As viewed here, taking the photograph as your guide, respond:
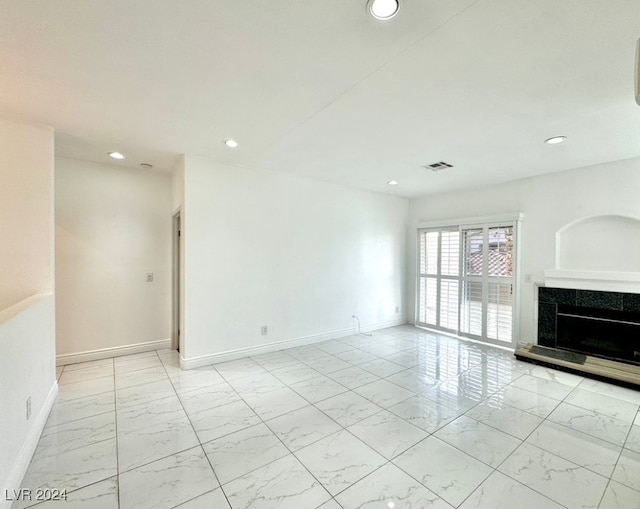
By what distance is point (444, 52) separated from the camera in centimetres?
171

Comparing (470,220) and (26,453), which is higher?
(470,220)

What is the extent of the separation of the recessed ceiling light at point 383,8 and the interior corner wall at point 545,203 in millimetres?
3880

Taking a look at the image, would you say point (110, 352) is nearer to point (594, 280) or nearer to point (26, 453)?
point (26, 453)

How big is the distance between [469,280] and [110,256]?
17.8 ft

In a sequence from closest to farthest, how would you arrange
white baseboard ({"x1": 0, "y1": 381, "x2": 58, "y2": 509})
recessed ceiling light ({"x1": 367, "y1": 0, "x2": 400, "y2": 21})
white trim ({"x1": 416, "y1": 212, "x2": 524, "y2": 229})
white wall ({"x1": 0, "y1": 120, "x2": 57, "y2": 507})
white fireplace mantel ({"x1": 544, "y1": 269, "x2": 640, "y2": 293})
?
1. recessed ceiling light ({"x1": 367, "y1": 0, "x2": 400, "y2": 21})
2. white baseboard ({"x1": 0, "y1": 381, "x2": 58, "y2": 509})
3. white wall ({"x1": 0, "y1": 120, "x2": 57, "y2": 507})
4. white fireplace mantel ({"x1": 544, "y1": 269, "x2": 640, "y2": 293})
5. white trim ({"x1": 416, "y1": 212, "x2": 524, "y2": 229})

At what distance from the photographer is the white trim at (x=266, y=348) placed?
3.54m

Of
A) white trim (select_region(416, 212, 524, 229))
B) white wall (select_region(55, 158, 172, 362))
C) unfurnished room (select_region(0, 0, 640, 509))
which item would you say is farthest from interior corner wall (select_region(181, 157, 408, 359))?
white wall (select_region(55, 158, 172, 362))

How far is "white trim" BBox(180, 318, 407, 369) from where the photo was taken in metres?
3.54

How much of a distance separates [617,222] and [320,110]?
4.03 m

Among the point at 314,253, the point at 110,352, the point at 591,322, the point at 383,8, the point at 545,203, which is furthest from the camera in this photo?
the point at 314,253

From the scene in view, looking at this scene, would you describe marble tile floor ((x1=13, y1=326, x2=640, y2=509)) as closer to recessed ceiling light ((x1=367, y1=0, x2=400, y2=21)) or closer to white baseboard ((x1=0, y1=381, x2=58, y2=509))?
white baseboard ((x1=0, y1=381, x2=58, y2=509))

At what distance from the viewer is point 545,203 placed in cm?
411

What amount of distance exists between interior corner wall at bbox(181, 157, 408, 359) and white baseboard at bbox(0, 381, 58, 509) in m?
1.30

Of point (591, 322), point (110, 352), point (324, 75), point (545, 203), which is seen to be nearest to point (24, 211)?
point (110, 352)
